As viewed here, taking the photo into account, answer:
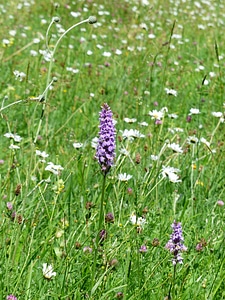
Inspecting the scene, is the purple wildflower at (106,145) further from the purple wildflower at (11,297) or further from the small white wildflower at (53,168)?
the small white wildflower at (53,168)

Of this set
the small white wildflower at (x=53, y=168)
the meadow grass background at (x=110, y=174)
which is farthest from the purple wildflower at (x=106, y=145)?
the small white wildflower at (x=53, y=168)

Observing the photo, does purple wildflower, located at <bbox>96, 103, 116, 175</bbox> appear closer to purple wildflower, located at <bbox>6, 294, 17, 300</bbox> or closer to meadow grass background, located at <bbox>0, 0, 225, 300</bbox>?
meadow grass background, located at <bbox>0, 0, 225, 300</bbox>

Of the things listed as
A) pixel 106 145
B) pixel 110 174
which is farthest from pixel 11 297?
pixel 110 174

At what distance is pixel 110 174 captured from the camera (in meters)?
2.37

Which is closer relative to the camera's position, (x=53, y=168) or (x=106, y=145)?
(x=106, y=145)

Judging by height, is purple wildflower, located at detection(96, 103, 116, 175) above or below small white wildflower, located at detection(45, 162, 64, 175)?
above

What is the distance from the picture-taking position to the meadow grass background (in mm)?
1633

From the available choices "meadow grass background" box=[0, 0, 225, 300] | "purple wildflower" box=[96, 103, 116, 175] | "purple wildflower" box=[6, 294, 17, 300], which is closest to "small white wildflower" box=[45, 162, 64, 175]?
"meadow grass background" box=[0, 0, 225, 300]

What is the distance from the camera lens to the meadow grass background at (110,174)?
163cm

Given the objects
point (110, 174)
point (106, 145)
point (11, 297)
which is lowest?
point (110, 174)

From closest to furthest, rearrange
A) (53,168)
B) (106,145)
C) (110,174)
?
(106,145) → (53,168) → (110,174)

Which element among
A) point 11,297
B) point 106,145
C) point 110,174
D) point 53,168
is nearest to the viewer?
point 106,145

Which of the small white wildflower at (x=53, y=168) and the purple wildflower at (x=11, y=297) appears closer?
the purple wildflower at (x=11, y=297)

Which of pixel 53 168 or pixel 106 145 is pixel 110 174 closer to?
pixel 53 168
